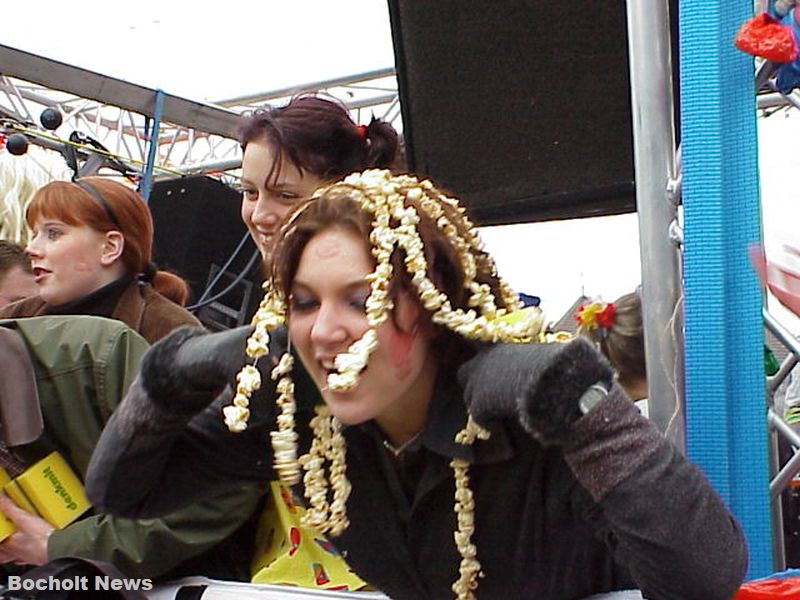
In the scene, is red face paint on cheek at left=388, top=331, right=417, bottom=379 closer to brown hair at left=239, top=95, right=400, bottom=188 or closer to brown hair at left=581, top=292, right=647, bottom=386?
brown hair at left=239, top=95, right=400, bottom=188

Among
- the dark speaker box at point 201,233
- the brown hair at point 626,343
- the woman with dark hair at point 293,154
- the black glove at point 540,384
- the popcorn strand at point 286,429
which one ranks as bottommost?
the brown hair at point 626,343

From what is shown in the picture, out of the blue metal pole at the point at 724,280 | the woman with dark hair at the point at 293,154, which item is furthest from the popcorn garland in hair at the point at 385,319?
the woman with dark hair at the point at 293,154

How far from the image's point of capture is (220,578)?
4.63 feet

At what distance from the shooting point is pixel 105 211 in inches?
70.2

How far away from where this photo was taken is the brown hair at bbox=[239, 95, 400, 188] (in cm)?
150

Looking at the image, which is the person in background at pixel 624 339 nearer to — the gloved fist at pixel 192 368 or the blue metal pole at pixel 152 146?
the gloved fist at pixel 192 368

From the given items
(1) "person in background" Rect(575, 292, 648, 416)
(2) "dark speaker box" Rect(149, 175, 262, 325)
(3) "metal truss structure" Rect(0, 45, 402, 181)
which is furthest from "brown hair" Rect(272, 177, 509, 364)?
(2) "dark speaker box" Rect(149, 175, 262, 325)

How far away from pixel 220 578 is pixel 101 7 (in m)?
4.32

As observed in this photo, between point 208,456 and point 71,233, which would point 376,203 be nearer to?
point 208,456

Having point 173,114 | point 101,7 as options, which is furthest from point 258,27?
point 173,114

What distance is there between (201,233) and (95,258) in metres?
1.30

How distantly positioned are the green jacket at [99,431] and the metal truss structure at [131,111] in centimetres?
95

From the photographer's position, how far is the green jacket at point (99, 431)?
53.1 inches

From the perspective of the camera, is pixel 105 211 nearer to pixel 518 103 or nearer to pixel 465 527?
pixel 518 103
